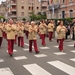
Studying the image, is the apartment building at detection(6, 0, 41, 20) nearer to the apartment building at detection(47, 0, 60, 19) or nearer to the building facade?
Result: the apartment building at detection(47, 0, 60, 19)

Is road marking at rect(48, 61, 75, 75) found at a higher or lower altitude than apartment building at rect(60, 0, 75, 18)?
lower

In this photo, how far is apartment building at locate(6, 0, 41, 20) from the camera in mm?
81188

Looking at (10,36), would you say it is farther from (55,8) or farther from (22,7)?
(22,7)

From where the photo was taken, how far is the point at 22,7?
8206cm

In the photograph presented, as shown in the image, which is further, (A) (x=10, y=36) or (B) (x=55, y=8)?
(B) (x=55, y=8)

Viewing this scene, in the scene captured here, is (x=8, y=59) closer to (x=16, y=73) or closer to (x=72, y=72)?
(x=16, y=73)

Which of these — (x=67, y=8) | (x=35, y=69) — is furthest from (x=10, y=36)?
(x=67, y=8)

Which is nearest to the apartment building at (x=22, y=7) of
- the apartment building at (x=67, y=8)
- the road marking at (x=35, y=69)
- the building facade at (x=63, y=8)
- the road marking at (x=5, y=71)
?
the building facade at (x=63, y=8)

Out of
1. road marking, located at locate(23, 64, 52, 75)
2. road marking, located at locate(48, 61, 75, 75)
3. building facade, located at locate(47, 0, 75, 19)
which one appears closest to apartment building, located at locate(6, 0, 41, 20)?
building facade, located at locate(47, 0, 75, 19)

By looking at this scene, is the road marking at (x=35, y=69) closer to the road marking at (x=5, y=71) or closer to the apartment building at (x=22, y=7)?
the road marking at (x=5, y=71)

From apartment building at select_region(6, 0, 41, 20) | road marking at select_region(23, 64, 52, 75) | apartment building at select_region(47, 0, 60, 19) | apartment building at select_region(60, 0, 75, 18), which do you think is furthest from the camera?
apartment building at select_region(6, 0, 41, 20)

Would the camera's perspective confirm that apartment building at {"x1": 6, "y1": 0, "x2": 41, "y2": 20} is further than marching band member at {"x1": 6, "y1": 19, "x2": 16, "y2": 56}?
Yes

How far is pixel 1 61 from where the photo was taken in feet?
32.6

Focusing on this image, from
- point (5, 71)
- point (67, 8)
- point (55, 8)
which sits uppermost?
point (55, 8)
